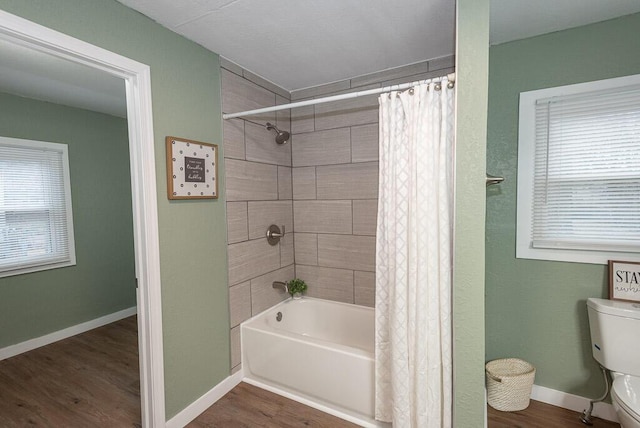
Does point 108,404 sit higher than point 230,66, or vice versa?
point 230,66

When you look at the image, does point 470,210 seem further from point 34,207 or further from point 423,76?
point 34,207

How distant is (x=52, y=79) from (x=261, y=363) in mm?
2927

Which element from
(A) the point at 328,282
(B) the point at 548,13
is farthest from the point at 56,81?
(B) the point at 548,13

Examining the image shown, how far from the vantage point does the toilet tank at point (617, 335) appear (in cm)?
165

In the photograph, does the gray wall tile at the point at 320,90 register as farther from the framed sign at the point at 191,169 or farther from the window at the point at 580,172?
the window at the point at 580,172

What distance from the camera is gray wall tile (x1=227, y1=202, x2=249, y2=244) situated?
2.19 meters

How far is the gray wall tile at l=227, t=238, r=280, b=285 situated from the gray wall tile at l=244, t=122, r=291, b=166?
71 centimetres

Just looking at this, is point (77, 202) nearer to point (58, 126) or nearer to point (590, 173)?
point (58, 126)

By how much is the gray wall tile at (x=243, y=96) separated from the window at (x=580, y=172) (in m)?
1.94

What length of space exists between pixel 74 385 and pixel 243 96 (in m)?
2.66

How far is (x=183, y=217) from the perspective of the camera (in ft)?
6.09

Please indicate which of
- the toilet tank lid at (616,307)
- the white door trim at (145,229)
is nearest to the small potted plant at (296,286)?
the white door trim at (145,229)

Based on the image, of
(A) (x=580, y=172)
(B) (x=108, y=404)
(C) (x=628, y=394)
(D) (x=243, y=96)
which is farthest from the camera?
(D) (x=243, y=96)

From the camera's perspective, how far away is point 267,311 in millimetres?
2533
